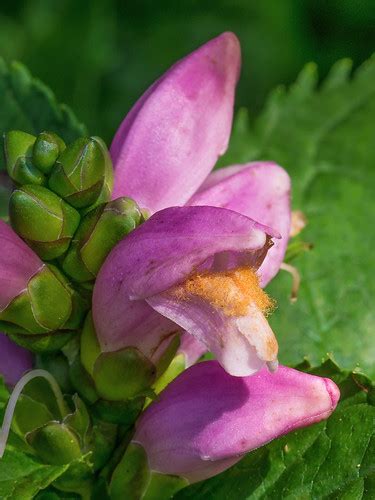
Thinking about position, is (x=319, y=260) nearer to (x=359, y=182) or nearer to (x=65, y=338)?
(x=359, y=182)

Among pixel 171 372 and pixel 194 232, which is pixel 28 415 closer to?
pixel 171 372

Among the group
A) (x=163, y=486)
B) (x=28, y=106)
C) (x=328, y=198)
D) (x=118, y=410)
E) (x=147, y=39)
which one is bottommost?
(x=147, y=39)

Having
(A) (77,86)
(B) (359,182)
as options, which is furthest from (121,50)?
(B) (359,182)

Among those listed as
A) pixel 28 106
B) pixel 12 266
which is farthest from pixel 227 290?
pixel 28 106

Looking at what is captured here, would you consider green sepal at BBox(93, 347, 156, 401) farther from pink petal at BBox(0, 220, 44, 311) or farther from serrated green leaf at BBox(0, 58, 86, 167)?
serrated green leaf at BBox(0, 58, 86, 167)

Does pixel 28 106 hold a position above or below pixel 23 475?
above

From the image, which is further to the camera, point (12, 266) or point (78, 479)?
point (78, 479)

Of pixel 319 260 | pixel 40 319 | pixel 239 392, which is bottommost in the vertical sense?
pixel 319 260
